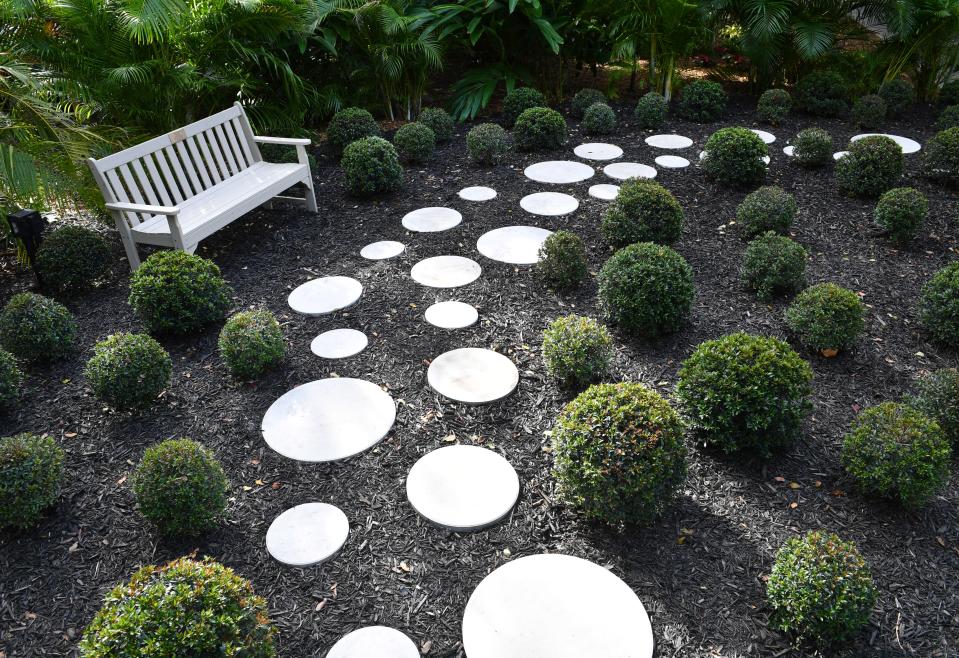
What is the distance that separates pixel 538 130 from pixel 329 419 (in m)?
4.91

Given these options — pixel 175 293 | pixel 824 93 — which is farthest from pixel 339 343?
pixel 824 93

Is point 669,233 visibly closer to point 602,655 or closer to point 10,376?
point 602,655

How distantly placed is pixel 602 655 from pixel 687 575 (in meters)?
0.57

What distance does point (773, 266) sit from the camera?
14.4ft

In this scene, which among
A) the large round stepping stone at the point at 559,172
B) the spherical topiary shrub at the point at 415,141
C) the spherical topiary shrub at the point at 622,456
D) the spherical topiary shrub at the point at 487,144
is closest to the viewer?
the spherical topiary shrub at the point at 622,456

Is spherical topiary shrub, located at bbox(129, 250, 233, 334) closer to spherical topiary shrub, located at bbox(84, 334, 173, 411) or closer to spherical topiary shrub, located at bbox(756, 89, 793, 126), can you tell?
spherical topiary shrub, located at bbox(84, 334, 173, 411)

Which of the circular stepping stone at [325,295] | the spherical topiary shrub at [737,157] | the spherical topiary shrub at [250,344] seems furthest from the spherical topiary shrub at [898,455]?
the spherical topiary shrub at [737,157]

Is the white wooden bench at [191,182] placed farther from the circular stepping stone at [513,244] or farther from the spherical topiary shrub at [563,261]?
the spherical topiary shrub at [563,261]

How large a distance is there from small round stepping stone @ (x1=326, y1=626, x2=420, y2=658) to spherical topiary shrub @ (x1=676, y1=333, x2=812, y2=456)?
1873 mm

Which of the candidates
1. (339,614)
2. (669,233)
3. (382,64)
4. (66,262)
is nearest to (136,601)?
(339,614)

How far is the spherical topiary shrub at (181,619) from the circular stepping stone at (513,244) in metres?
3.46

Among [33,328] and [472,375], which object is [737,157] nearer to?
[472,375]

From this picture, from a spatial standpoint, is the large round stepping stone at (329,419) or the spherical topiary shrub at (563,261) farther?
the spherical topiary shrub at (563,261)

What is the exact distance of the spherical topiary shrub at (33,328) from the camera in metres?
3.85
